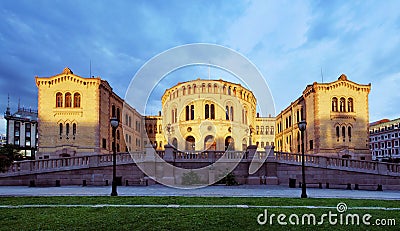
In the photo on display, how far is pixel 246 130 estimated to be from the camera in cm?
6050

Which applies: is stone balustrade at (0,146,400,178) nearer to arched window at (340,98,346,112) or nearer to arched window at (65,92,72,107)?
arched window at (65,92,72,107)

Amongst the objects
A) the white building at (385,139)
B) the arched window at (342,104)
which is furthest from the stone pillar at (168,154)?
the white building at (385,139)

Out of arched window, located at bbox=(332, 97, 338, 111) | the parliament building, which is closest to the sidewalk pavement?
the parliament building

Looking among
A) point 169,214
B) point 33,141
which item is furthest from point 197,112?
point 33,141

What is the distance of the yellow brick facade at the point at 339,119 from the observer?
136 feet

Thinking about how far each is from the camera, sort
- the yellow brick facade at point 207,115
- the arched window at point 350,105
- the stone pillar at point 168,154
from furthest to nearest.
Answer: the yellow brick facade at point 207,115 → the arched window at point 350,105 → the stone pillar at point 168,154

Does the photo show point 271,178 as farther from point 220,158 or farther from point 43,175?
point 43,175

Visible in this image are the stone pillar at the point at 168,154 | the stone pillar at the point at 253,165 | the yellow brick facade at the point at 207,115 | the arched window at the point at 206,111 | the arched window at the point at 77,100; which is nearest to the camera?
the stone pillar at the point at 168,154

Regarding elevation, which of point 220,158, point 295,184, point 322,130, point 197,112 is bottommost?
point 295,184

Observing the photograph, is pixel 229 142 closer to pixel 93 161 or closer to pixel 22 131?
pixel 93 161

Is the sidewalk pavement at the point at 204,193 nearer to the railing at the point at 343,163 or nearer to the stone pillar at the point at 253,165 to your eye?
the railing at the point at 343,163

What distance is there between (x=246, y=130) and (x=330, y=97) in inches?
803

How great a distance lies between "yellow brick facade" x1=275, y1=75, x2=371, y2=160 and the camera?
41594 mm

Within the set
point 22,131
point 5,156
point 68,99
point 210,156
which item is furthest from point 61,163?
point 22,131
